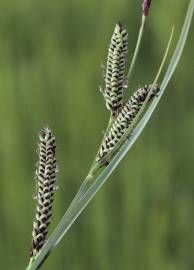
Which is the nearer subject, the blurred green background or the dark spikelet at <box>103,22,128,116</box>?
the dark spikelet at <box>103,22,128,116</box>

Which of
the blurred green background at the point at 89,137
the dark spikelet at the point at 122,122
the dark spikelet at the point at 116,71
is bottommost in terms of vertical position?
the blurred green background at the point at 89,137

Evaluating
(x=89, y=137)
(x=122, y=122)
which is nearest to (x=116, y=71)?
(x=122, y=122)

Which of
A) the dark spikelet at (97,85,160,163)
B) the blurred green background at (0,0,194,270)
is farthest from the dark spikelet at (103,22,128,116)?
the blurred green background at (0,0,194,270)

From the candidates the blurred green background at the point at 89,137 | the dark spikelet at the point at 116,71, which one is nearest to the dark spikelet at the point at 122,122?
the dark spikelet at the point at 116,71

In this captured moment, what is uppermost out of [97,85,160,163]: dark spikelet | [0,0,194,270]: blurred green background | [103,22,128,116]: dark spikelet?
[103,22,128,116]: dark spikelet

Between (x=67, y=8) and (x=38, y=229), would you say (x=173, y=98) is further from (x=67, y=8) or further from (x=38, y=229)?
(x=38, y=229)

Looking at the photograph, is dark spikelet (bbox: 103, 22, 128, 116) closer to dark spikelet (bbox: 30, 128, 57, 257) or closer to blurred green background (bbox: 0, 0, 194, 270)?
dark spikelet (bbox: 30, 128, 57, 257)

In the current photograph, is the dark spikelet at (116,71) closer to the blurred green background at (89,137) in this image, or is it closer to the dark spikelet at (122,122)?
the dark spikelet at (122,122)

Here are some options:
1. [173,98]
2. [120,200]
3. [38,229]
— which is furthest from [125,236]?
[38,229]
